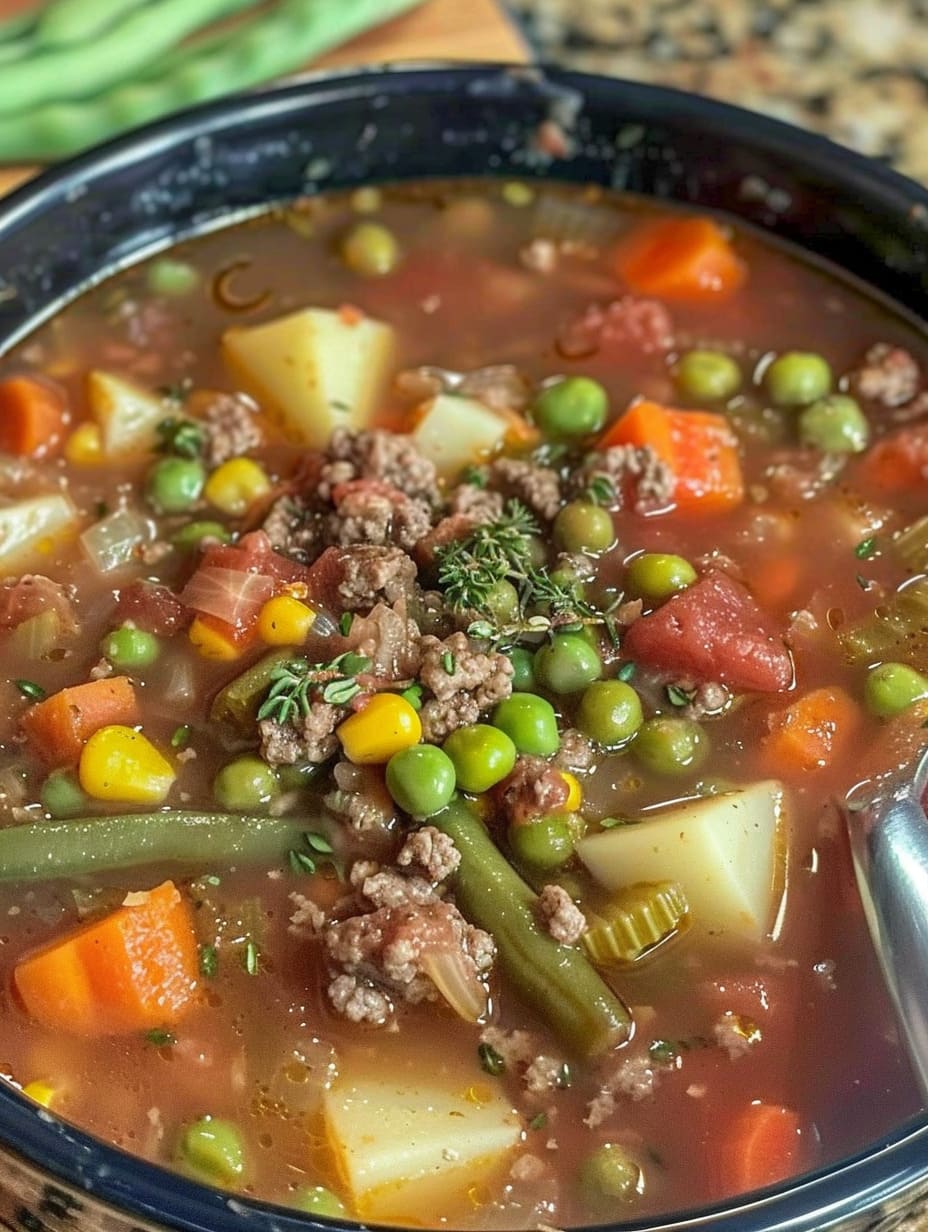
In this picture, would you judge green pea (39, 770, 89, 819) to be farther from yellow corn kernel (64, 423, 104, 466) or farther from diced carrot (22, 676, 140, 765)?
yellow corn kernel (64, 423, 104, 466)

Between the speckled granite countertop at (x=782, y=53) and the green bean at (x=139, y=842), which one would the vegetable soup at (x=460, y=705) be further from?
the speckled granite countertop at (x=782, y=53)

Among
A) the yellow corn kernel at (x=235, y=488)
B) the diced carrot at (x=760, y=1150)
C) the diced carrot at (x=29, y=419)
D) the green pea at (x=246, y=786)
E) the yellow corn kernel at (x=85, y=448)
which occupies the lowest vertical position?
the diced carrot at (x=760, y=1150)

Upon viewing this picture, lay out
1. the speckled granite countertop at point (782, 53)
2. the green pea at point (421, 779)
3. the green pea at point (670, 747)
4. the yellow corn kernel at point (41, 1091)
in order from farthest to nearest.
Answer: the speckled granite countertop at point (782, 53), the green pea at point (670, 747), the green pea at point (421, 779), the yellow corn kernel at point (41, 1091)

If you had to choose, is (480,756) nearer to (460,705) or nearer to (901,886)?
(460,705)

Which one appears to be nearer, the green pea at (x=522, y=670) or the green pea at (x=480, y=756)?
the green pea at (x=480, y=756)

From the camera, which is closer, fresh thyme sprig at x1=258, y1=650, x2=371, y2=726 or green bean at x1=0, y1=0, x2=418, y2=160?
fresh thyme sprig at x1=258, y1=650, x2=371, y2=726

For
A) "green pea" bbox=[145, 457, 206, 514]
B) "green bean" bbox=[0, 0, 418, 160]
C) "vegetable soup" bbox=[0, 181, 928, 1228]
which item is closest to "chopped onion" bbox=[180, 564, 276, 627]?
"vegetable soup" bbox=[0, 181, 928, 1228]

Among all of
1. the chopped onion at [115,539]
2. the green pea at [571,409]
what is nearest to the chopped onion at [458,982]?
the chopped onion at [115,539]
